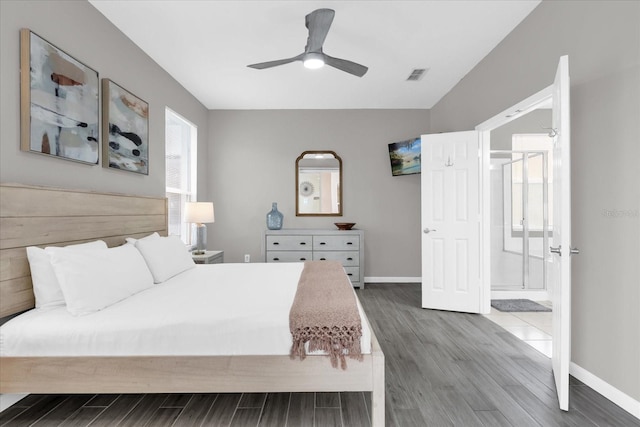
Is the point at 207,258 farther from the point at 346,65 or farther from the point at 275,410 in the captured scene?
the point at 346,65

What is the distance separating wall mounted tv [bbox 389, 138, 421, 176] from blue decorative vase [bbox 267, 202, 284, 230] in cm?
186

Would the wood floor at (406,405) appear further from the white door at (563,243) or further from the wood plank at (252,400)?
the white door at (563,243)

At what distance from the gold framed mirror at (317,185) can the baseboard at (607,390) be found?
351 cm

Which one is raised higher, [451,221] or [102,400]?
[451,221]

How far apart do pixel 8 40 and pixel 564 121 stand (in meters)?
3.22

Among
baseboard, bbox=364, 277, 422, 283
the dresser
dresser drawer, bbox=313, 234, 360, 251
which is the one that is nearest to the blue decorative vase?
the dresser

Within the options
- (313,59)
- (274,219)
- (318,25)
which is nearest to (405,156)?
(274,219)

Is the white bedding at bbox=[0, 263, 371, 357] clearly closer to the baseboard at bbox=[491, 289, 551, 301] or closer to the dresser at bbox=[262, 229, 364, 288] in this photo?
the dresser at bbox=[262, 229, 364, 288]

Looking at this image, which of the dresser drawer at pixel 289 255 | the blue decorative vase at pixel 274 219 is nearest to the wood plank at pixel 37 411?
the dresser drawer at pixel 289 255

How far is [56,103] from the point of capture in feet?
7.32

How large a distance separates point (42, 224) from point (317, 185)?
3706mm

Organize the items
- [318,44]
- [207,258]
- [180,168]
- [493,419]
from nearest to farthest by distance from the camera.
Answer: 1. [493,419]
2. [318,44]
3. [207,258]
4. [180,168]

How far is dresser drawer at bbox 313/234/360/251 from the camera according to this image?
16.1ft

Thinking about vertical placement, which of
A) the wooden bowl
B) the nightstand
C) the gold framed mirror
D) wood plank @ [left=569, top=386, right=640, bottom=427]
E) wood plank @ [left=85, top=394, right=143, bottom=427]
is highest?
the gold framed mirror
